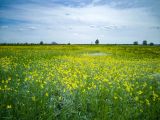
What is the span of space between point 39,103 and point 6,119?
105cm

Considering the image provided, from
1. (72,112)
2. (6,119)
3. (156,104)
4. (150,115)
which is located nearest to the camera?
(6,119)

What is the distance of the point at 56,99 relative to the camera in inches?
257

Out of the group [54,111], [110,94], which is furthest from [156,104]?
[54,111]

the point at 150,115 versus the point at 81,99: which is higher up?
the point at 81,99

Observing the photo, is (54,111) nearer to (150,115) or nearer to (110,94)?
(110,94)

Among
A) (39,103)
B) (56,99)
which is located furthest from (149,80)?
(39,103)

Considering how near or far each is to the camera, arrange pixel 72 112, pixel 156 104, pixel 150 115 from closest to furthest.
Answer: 1. pixel 72 112
2. pixel 150 115
3. pixel 156 104

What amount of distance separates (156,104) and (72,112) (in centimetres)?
298

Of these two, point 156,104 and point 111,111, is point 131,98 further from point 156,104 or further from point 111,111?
point 111,111

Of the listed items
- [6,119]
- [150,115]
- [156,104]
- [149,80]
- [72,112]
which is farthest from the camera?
[149,80]

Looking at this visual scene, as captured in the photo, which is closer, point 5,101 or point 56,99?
point 5,101

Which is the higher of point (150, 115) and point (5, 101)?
point (5, 101)

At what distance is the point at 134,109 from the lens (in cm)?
639

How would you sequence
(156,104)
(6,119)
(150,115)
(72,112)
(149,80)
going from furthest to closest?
(149,80)
(156,104)
(150,115)
(72,112)
(6,119)
